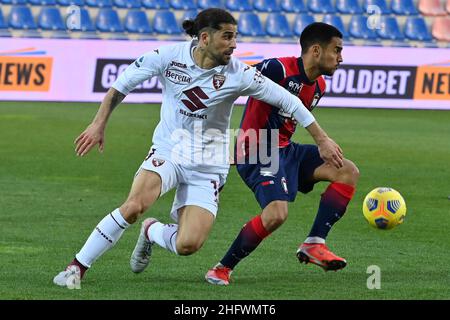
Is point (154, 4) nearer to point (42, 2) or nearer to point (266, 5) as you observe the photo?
point (42, 2)

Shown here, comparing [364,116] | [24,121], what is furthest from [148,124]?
[364,116]

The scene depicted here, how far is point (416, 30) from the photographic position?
90.9 ft

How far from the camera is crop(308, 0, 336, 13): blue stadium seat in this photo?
2730cm

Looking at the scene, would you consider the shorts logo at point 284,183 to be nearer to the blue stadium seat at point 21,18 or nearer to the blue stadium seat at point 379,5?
the blue stadium seat at point 21,18

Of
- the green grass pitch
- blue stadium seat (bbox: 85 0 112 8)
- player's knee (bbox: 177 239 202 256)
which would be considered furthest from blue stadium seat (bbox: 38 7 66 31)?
player's knee (bbox: 177 239 202 256)

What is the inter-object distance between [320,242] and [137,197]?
1.41 m

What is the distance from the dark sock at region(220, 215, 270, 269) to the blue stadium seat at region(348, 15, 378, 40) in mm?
20158

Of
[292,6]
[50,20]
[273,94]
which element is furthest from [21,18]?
[273,94]

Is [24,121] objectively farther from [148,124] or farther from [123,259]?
[123,259]

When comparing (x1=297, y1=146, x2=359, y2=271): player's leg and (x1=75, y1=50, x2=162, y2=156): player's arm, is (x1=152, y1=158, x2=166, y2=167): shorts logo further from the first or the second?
(x1=297, y1=146, x2=359, y2=271): player's leg

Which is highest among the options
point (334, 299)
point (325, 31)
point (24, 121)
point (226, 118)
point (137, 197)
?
point (24, 121)

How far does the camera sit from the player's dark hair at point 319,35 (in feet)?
25.4

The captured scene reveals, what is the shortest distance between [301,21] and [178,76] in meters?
20.0

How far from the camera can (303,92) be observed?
7.79 meters
